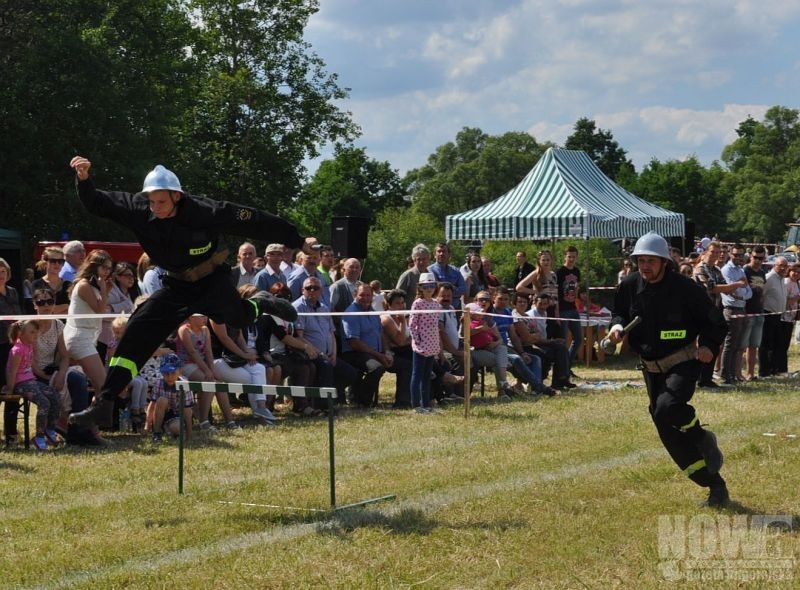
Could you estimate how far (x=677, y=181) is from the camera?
85.9 m

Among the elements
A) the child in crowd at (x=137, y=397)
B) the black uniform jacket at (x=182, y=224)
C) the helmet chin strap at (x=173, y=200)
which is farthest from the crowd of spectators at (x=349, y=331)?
the helmet chin strap at (x=173, y=200)

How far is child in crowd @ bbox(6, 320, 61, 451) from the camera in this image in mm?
9977

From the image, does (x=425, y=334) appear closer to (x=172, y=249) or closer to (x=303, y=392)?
(x=303, y=392)

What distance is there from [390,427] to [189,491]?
3.76m

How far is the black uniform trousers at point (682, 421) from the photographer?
7180 millimetres

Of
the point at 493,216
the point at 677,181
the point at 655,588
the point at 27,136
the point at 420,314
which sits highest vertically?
the point at 677,181

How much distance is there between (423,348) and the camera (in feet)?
41.8

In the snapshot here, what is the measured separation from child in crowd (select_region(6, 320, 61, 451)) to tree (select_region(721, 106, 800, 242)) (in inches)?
3315

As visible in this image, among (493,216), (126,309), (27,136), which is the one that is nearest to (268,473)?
(126,309)

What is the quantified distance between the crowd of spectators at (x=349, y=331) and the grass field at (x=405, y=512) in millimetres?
801

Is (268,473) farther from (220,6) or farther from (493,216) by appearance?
Answer: (220,6)

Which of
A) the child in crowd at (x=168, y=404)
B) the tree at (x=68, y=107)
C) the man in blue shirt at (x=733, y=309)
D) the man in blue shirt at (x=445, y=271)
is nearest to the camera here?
the child in crowd at (x=168, y=404)

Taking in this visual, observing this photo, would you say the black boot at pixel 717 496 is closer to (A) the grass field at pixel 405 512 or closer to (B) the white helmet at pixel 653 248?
(A) the grass field at pixel 405 512

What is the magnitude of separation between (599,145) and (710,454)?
309 ft
